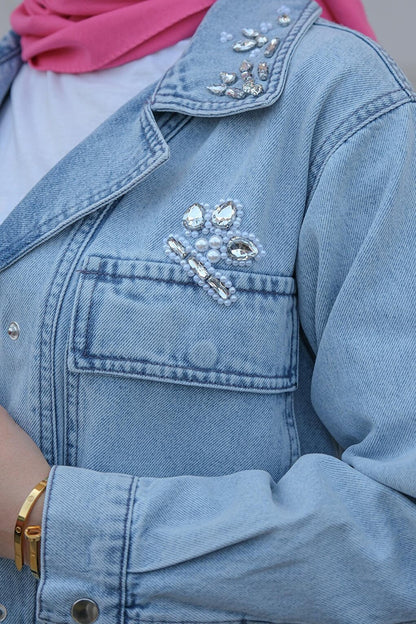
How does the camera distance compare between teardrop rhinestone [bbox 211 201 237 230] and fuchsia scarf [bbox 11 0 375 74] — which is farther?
fuchsia scarf [bbox 11 0 375 74]

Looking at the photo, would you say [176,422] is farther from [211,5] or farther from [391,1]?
[391,1]

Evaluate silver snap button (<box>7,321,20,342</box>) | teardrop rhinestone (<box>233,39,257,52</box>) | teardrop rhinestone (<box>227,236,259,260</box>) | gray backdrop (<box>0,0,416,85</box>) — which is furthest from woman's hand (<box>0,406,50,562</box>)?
gray backdrop (<box>0,0,416,85</box>)

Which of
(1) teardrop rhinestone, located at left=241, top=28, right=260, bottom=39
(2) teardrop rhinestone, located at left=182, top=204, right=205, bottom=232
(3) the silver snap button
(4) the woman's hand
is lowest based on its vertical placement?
(4) the woman's hand

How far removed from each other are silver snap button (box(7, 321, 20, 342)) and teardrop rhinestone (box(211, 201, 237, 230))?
0.26m

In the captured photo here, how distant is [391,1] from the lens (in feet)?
5.66

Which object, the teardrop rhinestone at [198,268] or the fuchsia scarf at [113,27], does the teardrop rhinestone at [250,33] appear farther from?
the teardrop rhinestone at [198,268]

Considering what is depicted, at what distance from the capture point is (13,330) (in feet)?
2.92

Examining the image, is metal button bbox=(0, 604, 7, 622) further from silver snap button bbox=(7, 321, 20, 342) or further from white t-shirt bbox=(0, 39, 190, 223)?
white t-shirt bbox=(0, 39, 190, 223)

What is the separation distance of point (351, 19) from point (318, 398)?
1.77 feet

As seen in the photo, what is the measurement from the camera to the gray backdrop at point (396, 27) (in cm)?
173

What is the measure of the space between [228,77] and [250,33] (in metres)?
0.08

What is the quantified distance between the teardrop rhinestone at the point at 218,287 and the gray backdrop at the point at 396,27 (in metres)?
1.14

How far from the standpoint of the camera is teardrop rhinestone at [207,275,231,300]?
2.75ft

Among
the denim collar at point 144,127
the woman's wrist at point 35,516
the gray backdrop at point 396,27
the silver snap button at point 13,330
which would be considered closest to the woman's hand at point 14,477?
the woman's wrist at point 35,516
